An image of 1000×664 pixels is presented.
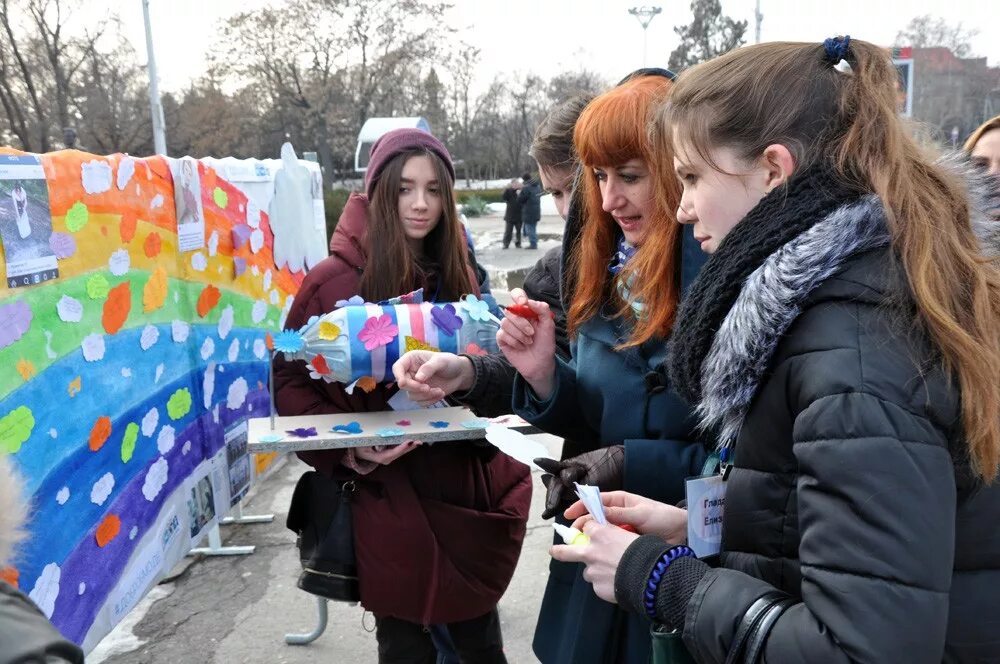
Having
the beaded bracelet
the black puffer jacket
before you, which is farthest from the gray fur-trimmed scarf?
the beaded bracelet

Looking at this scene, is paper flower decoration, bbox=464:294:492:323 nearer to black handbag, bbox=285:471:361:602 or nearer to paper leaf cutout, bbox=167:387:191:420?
black handbag, bbox=285:471:361:602

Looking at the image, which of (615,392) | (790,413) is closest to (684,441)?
(615,392)

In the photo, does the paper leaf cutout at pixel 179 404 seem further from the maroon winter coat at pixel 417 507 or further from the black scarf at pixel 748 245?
the black scarf at pixel 748 245

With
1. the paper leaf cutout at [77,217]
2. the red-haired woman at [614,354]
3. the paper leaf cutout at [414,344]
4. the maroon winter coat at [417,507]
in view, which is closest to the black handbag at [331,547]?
the maroon winter coat at [417,507]

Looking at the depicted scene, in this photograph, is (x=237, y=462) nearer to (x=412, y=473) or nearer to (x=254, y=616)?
(x=254, y=616)

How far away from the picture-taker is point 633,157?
166 centimetres

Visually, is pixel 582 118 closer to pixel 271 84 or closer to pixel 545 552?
pixel 545 552

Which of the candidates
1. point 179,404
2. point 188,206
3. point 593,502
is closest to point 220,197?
point 188,206

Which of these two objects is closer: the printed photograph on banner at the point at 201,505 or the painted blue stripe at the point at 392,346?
the painted blue stripe at the point at 392,346

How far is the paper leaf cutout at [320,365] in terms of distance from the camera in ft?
7.22

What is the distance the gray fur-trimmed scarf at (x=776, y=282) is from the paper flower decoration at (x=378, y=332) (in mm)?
1239

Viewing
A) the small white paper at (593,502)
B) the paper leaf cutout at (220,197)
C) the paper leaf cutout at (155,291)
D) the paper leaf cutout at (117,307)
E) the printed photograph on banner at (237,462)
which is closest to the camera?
the small white paper at (593,502)

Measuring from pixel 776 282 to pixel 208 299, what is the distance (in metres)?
3.04

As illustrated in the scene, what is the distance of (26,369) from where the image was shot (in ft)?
7.31
